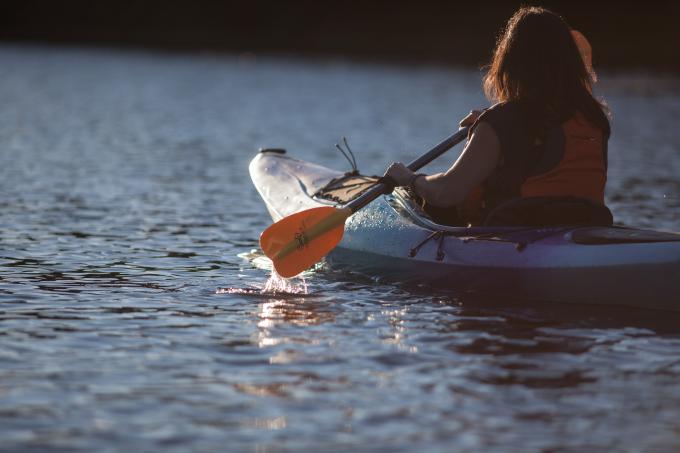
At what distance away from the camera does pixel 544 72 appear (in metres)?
6.00

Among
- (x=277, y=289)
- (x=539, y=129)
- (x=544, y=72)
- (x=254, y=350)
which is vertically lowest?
(x=254, y=350)

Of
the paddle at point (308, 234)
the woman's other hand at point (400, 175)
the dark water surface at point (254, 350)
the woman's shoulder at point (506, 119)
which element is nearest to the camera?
the dark water surface at point (254, 350)

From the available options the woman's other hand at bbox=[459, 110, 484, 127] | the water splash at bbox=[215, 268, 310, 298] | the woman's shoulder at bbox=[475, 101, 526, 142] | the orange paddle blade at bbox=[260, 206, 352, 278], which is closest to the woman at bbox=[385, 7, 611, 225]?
the woman's shoulder at bbox=[475, 101, 526, 142]

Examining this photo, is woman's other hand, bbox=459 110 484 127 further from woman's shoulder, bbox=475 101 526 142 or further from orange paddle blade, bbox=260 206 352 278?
orange paddle blade, bbox=260 206 352 278

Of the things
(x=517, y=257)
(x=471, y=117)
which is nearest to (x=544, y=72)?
(x=471, y=117)

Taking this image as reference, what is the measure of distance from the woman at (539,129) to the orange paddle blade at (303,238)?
98cm

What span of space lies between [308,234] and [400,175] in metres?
0.69

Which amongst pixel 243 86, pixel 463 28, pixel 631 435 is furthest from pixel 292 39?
pixel 631 435

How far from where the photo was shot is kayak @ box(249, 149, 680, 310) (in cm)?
599

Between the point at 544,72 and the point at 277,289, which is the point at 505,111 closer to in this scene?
the point at 544,72

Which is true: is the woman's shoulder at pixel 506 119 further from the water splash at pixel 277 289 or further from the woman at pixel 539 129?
the water splash at pixel 277 289

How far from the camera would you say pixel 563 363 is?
5.17 metres

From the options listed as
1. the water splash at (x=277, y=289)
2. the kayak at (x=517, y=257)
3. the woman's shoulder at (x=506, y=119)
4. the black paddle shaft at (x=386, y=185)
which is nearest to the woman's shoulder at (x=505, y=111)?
the woman's shoulder at (x=506, y=119)

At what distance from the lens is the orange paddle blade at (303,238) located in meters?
6.89
